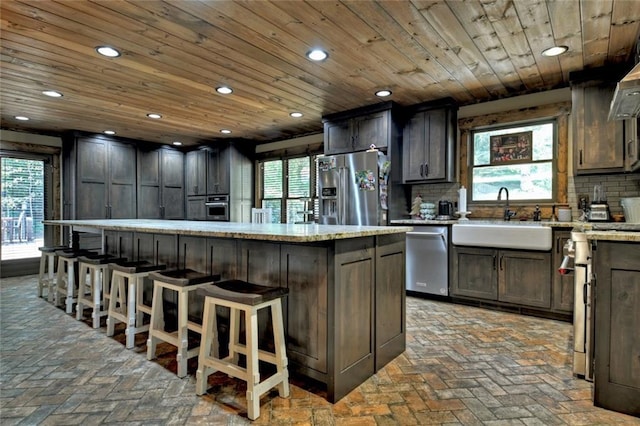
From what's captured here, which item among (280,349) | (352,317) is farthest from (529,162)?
(280,349)

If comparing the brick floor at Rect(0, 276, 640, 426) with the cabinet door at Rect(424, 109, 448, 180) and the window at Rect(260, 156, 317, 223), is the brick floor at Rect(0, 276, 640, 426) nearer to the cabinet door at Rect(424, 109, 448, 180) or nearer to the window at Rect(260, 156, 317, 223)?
the cabinet door at Rect(424, 109, 448, 180)

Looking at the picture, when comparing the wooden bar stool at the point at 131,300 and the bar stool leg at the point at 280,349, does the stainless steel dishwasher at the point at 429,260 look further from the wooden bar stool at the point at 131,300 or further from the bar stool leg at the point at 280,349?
A: the wooden bar stool at the point at 131,300

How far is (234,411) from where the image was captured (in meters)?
1.83

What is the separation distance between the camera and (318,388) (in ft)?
6.78

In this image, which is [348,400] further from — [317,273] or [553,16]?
[553,16]

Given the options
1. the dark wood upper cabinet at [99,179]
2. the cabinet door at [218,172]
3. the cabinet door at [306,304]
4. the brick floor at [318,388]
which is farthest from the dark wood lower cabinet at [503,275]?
the dark wood upper cabinet at [99,179]

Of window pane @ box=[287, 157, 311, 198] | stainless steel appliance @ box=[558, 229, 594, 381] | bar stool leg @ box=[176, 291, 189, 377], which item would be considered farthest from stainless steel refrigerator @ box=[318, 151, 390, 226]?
bar stool leg @ box=[176, 291, 189, 377]

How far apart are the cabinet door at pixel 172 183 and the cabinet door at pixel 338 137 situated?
3885 millimetres

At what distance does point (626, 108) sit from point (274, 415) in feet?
9.54

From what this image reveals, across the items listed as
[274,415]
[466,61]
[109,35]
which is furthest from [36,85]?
[466,61]

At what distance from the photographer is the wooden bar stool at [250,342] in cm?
181

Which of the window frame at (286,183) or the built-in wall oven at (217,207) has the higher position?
the window frame at (286,183)

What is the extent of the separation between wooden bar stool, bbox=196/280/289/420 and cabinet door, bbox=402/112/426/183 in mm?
3015

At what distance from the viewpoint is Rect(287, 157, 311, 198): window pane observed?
20.7 ft
